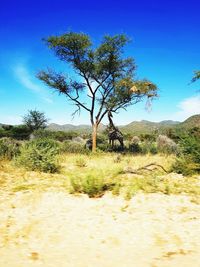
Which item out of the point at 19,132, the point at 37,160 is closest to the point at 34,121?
the point at 19,132

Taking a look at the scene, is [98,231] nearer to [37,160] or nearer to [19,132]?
[37,160]

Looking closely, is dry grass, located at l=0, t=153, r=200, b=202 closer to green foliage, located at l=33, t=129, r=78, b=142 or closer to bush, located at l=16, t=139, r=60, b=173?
bush, located at l=16, t=139, r=60, b=173

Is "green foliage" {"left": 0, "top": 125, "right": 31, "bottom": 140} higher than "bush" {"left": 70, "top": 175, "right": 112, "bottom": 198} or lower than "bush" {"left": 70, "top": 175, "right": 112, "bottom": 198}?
higher

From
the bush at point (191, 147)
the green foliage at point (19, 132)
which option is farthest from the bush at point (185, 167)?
the green foliage at point (19, 132)

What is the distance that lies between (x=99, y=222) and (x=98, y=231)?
14.7 inches

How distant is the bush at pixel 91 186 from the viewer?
6.55m

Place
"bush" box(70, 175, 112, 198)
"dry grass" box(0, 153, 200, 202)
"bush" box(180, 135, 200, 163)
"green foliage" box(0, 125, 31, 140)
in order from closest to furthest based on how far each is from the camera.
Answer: "bush" box(70, 175, 112, 198), "dry grass" box(0, 153, 200, 202), "bush" box(180, 135, 200, 163), "green foliage" box(0, 125, 31, 140)

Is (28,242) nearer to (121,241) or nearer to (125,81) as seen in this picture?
(121,241)

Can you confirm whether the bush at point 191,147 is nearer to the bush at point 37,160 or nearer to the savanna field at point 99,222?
the savanna field at point 99,222

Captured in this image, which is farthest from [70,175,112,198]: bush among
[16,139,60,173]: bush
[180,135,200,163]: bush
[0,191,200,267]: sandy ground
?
[180,135,200,163]: bush

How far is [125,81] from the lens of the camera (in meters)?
19.8

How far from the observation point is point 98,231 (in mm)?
4562

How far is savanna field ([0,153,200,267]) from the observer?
3.72 m

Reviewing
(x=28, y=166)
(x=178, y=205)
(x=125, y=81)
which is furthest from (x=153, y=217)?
(x=125, y=81)
